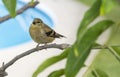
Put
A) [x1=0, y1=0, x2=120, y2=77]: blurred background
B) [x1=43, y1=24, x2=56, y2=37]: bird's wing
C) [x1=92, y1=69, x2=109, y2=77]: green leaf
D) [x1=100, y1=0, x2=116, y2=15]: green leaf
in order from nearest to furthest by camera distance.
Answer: [x1=100, y1=0, x2=116, y2=15]: green leaf
[x1=92, y1=69, x2=109, y2=77]: green leaf
[x1=43, y1=24, x2=56, y2=37]: bird's wing
[x1=0, y1=0, x2=120, y2=77]: blurred background

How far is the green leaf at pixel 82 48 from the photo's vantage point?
445mm

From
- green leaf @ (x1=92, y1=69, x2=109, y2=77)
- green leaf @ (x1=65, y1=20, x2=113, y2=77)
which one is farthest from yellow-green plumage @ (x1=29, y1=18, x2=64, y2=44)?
green leaf @ (x1=65, y1=20, x2=113, y2=77)

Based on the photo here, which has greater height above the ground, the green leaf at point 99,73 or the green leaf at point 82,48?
the green leaf at point 82,48

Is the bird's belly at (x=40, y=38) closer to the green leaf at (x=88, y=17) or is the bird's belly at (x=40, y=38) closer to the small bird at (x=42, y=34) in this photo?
the small bird at (x=42, y=34)

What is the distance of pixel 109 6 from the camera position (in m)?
0.39

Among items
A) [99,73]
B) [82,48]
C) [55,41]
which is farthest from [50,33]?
[55,41]

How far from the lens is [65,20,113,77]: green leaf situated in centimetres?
44

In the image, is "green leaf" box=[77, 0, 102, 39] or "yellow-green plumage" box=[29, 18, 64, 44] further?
"yellow-green plumage" box=[29, 18, 64, 44]

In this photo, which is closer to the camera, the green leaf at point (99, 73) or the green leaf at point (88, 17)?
the green leaf at point (88, 17)

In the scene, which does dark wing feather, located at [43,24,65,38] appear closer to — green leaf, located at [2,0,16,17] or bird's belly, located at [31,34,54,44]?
bird's belly, located at [31,34,54,44]

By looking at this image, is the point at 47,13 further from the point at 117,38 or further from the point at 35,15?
the point at 117,38

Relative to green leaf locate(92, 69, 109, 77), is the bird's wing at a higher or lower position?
higher

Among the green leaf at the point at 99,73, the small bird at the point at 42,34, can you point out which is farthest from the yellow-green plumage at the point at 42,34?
the green leaf at the point at 99,73

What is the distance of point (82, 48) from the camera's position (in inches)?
17.8
